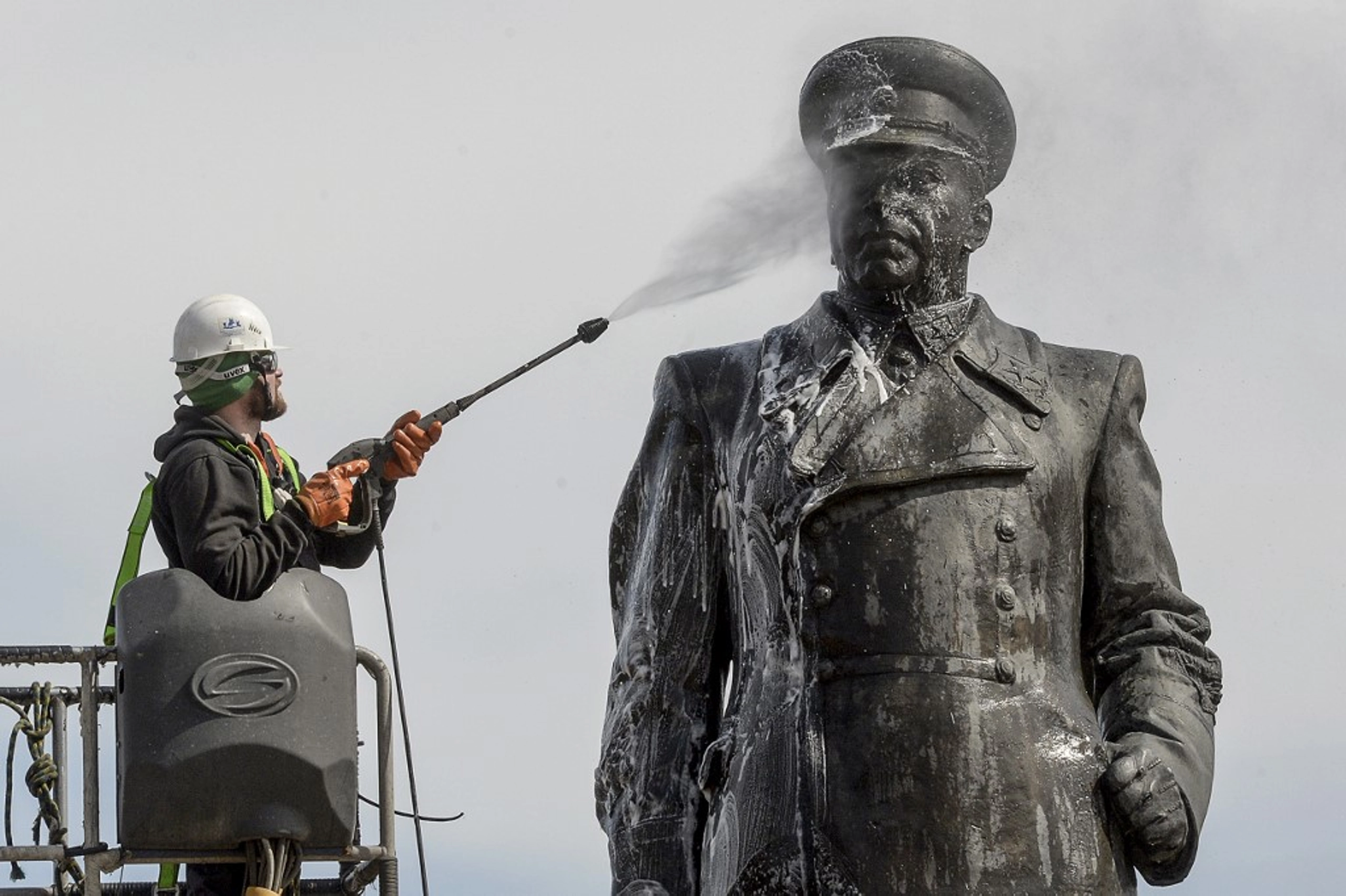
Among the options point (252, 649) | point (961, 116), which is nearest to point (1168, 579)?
point (961, 116)

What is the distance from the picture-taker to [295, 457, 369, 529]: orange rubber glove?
53.0 ft

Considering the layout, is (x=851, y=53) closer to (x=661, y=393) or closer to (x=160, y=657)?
(x=661, y=393)

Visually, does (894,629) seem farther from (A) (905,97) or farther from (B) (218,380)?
(B) (218,380)

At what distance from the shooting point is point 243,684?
52.4 feet

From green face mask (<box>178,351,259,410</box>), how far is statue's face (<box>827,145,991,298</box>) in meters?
6.41

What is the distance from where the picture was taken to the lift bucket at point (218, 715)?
1583 cm

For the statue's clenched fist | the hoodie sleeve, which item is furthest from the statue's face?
the hoodie sleeve

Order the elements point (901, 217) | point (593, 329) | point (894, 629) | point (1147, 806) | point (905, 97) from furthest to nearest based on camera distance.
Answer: point (593, 329) → point (905, 97) → point (901, 217) → point (894, 629) → point (1147, 806)

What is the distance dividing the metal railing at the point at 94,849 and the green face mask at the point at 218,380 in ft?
3.65

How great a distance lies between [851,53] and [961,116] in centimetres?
33

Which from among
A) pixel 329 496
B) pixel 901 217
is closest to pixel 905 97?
pixel 901 217

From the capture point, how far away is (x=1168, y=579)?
33.3 ft

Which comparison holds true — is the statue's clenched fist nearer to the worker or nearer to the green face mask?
the worker

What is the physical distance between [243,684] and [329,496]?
869mm
